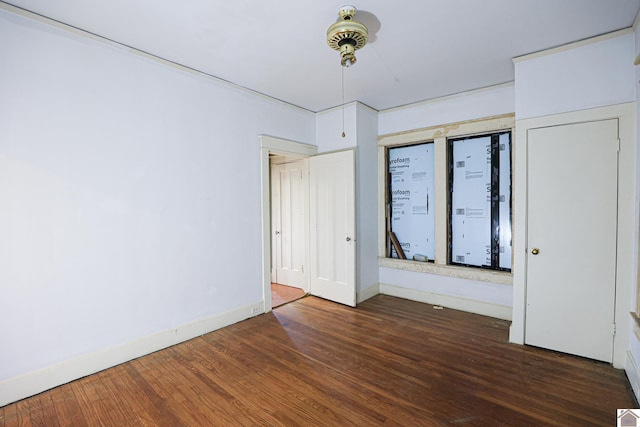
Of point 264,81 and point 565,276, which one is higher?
point 264,81

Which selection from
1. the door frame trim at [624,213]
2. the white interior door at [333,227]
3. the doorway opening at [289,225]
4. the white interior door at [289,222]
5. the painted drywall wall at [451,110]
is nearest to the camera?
the door frame trim at [624,213]

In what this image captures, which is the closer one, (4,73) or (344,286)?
(4,73)

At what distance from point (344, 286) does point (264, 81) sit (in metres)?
2.80

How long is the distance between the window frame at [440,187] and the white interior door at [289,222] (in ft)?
3.91

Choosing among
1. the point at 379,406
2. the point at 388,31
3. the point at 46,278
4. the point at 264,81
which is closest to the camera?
the point at 379,406

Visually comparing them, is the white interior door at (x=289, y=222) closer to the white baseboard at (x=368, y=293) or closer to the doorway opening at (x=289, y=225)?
the doorway opening at (x=289, y=225)

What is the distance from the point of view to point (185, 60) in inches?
117

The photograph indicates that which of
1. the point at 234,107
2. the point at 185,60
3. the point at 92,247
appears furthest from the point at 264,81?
the point at 92,247

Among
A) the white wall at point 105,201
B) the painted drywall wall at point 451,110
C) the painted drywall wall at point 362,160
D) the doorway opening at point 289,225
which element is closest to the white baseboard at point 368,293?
the painted drywall wall at point 362,160

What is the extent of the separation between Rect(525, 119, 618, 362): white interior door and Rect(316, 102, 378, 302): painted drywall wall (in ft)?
6.61

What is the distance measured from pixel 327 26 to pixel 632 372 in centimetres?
357

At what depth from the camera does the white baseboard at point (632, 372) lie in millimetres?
2155

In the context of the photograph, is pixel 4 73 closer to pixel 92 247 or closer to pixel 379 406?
pixel 92 247

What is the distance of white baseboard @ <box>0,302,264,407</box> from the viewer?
7.25ft
